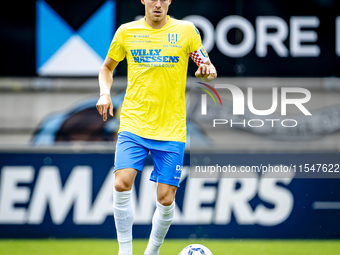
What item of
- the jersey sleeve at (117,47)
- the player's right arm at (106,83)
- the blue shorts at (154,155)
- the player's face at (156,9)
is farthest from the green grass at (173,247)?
the player's face at (156,9)

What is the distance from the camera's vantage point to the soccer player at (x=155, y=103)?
3186 mm

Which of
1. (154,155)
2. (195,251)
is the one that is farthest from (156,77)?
(195,251)

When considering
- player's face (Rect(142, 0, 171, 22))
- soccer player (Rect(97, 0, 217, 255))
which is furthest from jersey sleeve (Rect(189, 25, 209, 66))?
player's face (Rect(142, 0, 171, 22))

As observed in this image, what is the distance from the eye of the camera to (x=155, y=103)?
323 centimetres

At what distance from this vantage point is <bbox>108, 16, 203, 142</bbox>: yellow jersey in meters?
3.23

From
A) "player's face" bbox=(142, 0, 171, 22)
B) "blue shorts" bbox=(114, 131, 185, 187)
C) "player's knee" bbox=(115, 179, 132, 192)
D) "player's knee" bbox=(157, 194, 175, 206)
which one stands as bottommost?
"player's knee" bbox=(157, 194, 175, 206)

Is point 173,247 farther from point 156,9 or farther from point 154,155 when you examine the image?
point 156,9

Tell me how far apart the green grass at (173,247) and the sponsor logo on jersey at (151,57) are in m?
2.15

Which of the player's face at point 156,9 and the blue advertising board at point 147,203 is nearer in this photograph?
the player's face at point 156,9

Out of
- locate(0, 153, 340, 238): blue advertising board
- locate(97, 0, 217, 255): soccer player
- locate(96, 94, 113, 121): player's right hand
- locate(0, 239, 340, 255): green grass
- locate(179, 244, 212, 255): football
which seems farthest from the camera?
locate(0, 153, 340, 238): blue advertising board

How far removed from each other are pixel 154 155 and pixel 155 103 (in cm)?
38

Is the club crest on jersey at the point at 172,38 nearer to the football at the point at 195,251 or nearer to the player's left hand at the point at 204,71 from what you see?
the player's left hand at the point at 204,71

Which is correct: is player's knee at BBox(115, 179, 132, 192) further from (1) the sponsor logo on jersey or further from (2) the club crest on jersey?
(2) the club crest on jersey

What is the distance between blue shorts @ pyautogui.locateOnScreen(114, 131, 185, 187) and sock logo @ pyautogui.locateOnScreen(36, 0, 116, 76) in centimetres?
295
